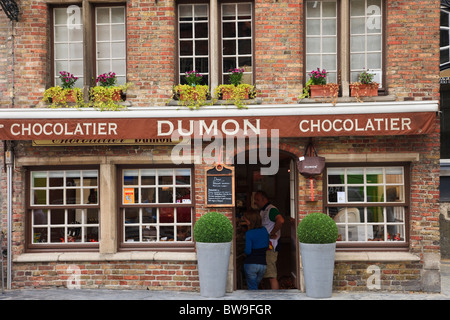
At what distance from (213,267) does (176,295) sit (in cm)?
93

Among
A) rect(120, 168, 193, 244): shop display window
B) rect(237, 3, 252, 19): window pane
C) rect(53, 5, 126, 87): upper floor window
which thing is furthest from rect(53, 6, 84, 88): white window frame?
rect(237, 3, 252, 19): window pane

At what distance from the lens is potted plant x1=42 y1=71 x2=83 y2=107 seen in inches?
367

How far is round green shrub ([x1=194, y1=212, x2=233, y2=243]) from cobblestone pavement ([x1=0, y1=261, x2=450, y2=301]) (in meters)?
1.09

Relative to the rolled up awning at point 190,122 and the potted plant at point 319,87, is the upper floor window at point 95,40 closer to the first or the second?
the rolled up awning at point 190,122

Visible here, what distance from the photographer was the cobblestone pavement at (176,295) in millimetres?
8594

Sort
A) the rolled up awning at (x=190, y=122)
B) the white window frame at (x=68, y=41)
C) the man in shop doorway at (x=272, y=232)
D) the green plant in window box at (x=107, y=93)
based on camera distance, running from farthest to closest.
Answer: the man in shop doorway at (x=272, y=232), the white window frame at (x=68, y=41), the green plant in window box at (x=107, y=93), the rolled up awning at (x=190, y=122)

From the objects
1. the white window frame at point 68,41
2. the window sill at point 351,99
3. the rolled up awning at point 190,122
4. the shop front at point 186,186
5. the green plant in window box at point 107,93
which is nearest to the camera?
the rolled up awning at point 190,122

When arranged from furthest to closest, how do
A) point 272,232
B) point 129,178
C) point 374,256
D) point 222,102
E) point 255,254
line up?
point 272,232, point 255,254, point 129,178, point 222,102, point 374,256

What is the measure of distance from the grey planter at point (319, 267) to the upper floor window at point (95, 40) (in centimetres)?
494

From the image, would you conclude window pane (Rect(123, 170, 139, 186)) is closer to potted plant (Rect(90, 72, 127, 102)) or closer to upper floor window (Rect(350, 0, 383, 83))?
potted plant (Rect(90, 72, 127, 102))

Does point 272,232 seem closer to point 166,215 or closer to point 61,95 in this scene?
point 166,215

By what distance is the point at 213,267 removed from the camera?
28.1 ft

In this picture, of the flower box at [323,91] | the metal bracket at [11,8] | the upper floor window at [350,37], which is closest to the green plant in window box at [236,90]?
the flower box at [323,91]

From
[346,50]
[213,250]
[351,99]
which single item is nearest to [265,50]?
[346,50]
